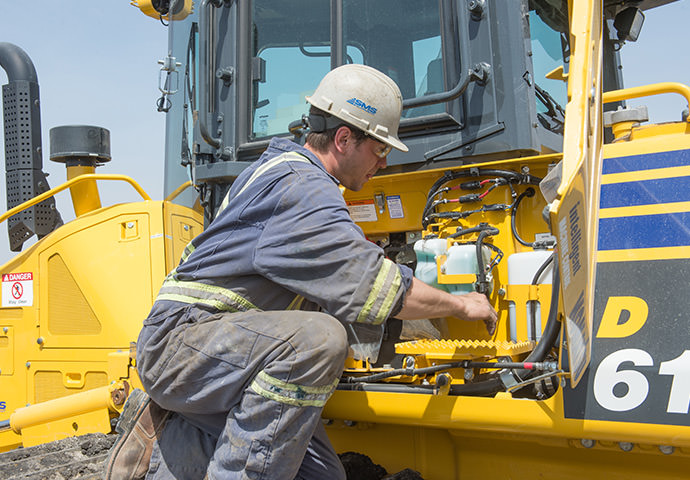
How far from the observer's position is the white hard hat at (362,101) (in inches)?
91.1

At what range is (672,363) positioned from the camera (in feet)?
6.04

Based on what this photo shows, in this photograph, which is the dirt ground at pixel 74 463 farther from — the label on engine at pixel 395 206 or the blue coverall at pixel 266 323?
the label on engine at pixel 395 206

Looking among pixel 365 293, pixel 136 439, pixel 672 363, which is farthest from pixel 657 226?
pixel 136 439

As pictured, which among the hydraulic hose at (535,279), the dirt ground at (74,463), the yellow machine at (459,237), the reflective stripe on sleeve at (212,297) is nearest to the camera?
the yellow machine at (459,237)

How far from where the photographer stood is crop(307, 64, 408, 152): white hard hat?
2314 mm

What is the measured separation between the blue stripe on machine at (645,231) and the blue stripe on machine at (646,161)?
0.16 meters

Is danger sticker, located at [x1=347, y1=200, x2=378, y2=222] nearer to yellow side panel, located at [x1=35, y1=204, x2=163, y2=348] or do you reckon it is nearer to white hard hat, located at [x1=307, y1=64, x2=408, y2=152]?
white hard hat, located at [x1=307, y1=64, x2=408, y2=152]

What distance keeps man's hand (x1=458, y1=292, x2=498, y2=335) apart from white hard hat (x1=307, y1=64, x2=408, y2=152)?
0.54m

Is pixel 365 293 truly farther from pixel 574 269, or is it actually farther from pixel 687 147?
pixel 687 147

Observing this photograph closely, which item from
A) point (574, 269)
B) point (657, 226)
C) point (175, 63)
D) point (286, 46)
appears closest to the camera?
point (574, 269)

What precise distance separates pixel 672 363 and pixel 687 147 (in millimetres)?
640

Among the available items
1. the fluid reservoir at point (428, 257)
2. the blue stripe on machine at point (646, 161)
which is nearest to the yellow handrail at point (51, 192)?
the fluid reservoir at point (428, 257)

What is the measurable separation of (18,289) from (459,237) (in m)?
2.66

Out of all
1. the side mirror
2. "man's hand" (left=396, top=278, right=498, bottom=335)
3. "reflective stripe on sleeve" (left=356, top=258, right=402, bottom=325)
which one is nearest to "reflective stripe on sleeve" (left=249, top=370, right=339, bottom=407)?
"reflective stripe on sleeve" (left=356, top=258, right=402, bottom=325)
